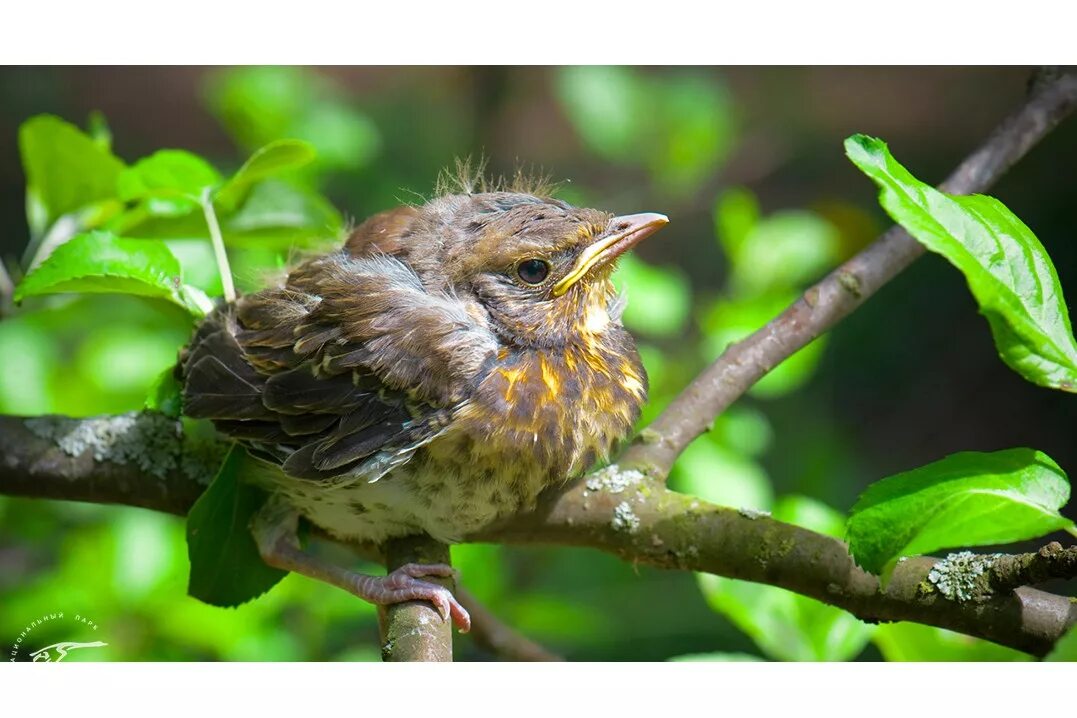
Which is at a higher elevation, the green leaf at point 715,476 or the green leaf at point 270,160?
the green leaf at point 270,160

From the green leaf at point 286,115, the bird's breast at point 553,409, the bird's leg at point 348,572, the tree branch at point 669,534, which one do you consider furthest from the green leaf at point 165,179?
the green leaf at point 286,115

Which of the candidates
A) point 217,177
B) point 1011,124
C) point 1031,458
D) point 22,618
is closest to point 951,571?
point 1031,458

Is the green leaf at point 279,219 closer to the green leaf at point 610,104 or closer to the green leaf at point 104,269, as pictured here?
the green leaf at point 104,269

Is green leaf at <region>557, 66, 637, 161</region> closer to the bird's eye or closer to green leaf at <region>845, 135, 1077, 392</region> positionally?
the bird's eye

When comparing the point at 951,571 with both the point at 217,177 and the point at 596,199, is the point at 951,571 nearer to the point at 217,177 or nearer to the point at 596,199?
the point at 217,177

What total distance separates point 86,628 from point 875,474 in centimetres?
214

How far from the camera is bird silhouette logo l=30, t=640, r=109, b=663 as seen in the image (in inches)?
55.9

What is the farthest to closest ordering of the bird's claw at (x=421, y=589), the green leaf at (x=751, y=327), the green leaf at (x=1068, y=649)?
1. the green leaf at (x=751, y=327)
2. the bird's claw at (x=421, y=589)
3. the green leaf at (x=1068, y=649)

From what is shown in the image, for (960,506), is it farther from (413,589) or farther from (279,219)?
(279,219)

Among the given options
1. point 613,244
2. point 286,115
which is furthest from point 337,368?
point 286,115

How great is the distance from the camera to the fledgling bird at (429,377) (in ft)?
4.19

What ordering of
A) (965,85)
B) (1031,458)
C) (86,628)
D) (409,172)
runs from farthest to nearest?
(409,172), (965,85), (86,628), (1031,458)

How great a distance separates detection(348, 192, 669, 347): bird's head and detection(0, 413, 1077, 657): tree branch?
222mm
